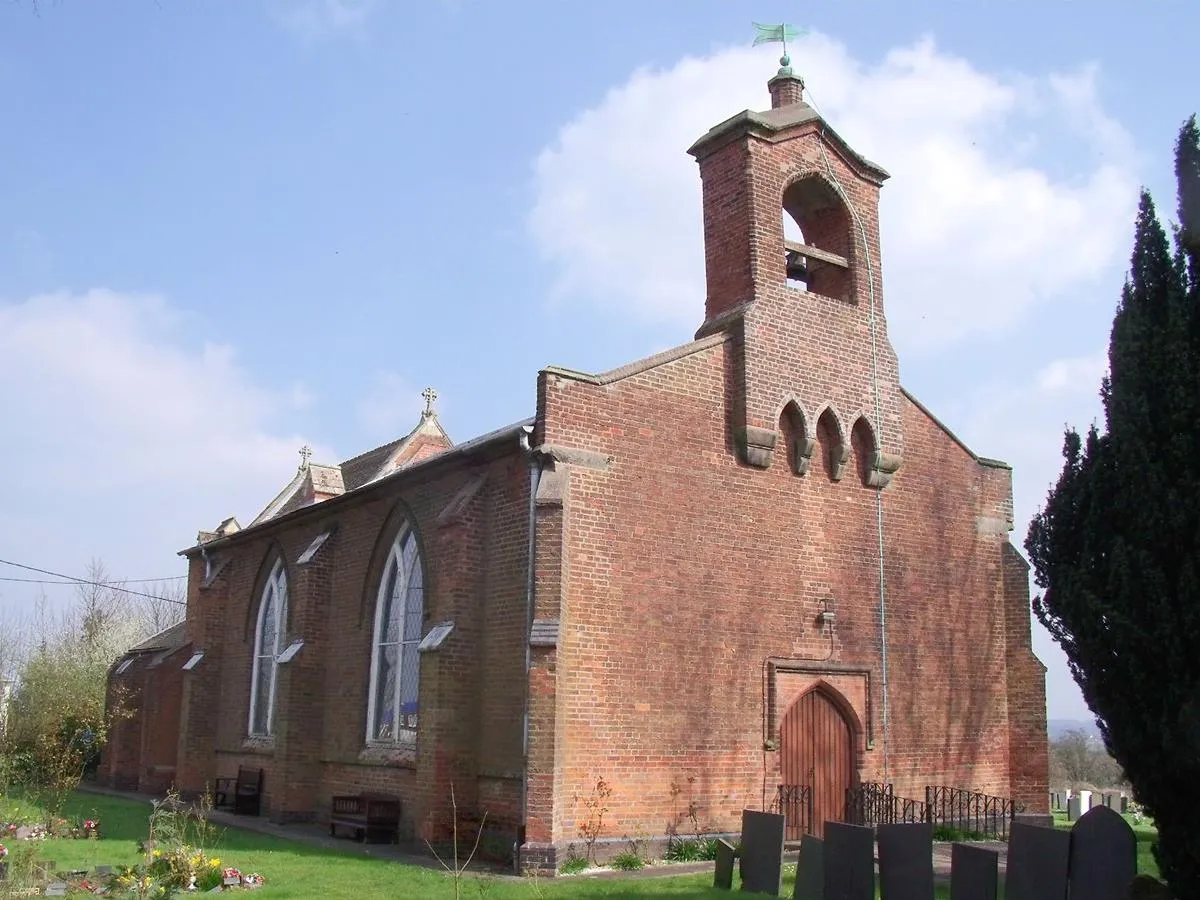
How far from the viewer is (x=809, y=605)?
57.9ft

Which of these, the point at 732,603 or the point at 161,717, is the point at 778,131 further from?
the point at 161,717

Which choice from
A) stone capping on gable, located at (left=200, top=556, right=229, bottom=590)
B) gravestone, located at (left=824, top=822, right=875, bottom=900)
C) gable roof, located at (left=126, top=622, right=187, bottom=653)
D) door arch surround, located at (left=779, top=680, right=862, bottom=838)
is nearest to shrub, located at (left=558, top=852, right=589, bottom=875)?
door arch surround, located at (left=779, top=680, right=862, bottom=838)

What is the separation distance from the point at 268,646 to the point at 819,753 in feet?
44.2

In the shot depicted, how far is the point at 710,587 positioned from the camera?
16.6 m

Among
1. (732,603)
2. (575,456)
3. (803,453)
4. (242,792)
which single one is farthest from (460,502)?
(242,792)

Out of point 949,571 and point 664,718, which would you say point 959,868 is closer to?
point 664,718

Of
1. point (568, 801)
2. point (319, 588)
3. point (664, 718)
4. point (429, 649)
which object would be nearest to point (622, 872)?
point (568, 801)

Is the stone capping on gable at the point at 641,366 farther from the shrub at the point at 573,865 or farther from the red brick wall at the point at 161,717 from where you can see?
the red brick wall at the point at 161,717

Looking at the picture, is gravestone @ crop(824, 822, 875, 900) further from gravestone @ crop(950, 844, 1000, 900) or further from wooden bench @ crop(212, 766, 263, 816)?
wooden bench @ crop(212, 766, 263, 816)

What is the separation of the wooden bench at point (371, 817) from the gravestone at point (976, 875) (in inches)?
389

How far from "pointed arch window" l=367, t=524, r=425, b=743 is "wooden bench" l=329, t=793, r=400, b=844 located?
1224 mm

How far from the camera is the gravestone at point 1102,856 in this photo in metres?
9.19

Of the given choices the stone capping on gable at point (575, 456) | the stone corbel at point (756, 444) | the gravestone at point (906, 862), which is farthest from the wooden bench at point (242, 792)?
the gravestone at point (906, 862)

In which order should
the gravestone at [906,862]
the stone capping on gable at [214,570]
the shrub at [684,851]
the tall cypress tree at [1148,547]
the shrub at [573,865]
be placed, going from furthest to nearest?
the stone capping on gable at [214,570] < the shrub at [684,851] < the shrub at [573,865] < the gravestone at [906,862] < the tall cypress tree at [1148,547]
